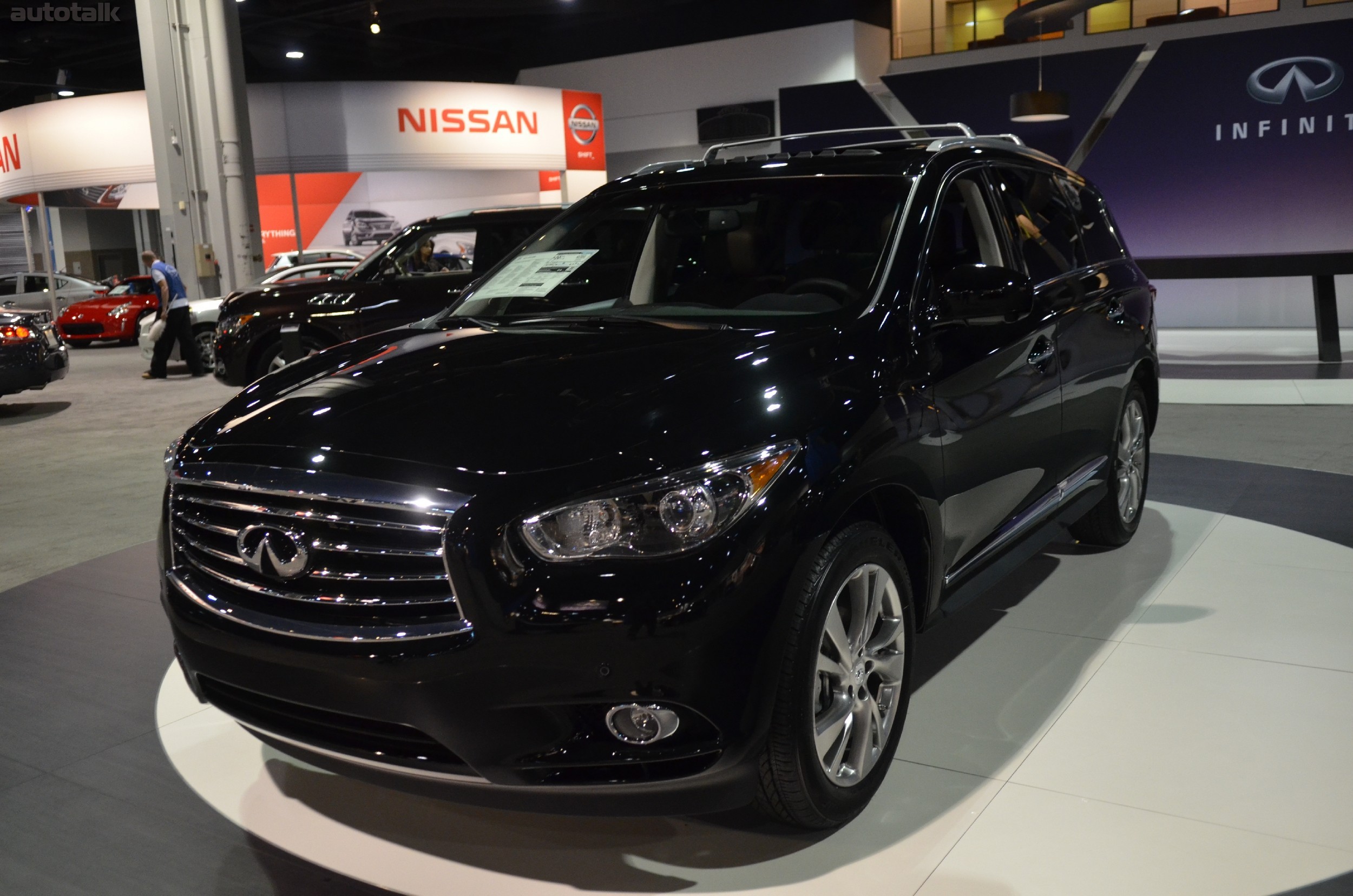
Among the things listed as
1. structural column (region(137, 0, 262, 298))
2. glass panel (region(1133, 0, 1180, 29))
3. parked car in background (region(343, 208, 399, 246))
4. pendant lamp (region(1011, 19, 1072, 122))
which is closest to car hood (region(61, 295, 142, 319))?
parked car in background (region(343, 208, 399, 246))

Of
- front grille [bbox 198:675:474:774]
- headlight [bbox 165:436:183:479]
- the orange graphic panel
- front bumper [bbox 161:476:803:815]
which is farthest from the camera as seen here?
the orange graphic panel

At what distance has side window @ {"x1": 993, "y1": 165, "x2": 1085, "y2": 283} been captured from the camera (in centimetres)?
365

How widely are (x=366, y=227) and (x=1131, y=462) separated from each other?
18.1 m

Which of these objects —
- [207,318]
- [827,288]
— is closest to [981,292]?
[827,288]

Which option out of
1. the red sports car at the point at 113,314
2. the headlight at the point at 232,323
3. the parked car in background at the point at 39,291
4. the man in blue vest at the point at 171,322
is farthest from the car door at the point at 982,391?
the parked car in background at the point at 39,291

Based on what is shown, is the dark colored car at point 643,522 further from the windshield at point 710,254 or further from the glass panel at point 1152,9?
the glass panel at point 1152,9

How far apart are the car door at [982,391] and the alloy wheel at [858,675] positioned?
1.24ft

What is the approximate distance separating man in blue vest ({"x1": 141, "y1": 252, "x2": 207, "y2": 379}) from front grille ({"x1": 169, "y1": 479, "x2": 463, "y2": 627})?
11.5 m

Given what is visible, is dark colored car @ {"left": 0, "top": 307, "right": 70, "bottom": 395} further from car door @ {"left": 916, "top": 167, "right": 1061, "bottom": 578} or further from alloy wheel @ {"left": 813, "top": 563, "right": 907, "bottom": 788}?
alloy wheel @ {"left": 813, "top": 563, "right": 907, "bottom": 788}

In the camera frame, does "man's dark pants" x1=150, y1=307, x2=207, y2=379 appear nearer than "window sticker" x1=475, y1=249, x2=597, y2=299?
No

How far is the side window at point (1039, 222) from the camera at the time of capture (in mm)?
3648

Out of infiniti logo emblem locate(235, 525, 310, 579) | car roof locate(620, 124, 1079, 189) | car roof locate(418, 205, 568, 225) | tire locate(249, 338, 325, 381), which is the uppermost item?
car roof locate(418, 205, 568, 225)

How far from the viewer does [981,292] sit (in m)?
2.89

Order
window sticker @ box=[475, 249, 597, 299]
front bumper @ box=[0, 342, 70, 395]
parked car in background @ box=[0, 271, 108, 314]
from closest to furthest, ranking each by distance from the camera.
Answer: window sticker @ box=[475, 249, 597, 299] < front bumper @ box=[0, 342, 70, 395] < parked car in background @ box=[0, 271, 108, 314]
